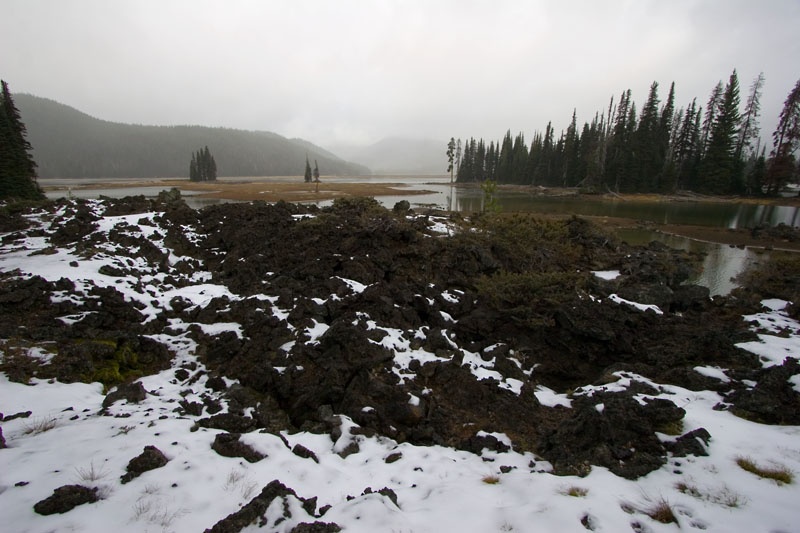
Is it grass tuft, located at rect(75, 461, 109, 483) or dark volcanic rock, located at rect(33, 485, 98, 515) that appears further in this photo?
grass tuft, located at rect(75, 461, 109, 483)

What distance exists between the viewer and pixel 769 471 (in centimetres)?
427

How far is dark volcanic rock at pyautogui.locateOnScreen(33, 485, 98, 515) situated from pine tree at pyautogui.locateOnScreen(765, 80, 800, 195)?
75.1 metres

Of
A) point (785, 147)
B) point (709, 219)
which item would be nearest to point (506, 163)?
point (785, 147)

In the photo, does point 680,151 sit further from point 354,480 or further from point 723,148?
point 354,480

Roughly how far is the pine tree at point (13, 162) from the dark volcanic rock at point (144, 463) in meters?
39.9

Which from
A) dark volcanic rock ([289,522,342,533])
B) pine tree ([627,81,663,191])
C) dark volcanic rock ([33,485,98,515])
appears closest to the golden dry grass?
pine tree ([627,81,663,191])

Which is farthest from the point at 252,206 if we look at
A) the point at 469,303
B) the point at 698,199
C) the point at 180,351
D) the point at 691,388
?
the point at 698,199

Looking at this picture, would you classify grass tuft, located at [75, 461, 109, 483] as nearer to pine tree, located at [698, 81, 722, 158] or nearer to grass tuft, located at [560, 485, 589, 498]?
grass tuft, located at [560, 485, 589, 498]

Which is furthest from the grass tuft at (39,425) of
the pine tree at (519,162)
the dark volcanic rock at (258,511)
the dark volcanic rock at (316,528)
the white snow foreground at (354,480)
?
the pine tree at (519,162)

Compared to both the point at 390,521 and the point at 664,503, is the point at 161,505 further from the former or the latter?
the point at 664,503

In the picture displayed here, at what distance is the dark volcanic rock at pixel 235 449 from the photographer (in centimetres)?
485

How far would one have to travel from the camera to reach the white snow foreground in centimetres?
364

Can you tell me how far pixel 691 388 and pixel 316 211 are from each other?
19.6 m

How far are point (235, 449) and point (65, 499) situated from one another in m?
1.76
